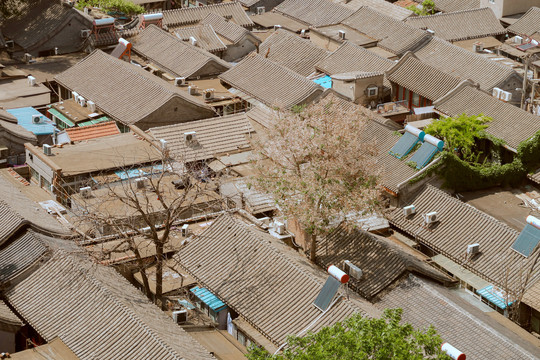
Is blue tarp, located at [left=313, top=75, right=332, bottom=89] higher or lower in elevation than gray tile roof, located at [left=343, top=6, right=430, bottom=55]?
higher

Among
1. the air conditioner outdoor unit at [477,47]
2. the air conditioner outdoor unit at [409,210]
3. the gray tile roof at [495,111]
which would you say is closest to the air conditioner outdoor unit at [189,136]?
the air conditioner outdoor unit at [409,210]

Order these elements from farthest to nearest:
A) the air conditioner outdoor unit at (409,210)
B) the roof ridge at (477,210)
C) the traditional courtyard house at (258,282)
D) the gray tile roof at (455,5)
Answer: the gray tile roof at (455,5) → the air conditioner outdoor unit at (409,210) → the roof ridge at (477,210) → the traditional courtyard house at (258,282)

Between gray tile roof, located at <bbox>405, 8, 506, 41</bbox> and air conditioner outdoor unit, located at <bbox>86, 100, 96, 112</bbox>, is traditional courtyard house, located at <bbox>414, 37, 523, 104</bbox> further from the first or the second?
air conditioner outdoor unit, located at <bbox>86, 100, 96, 112</bbox>

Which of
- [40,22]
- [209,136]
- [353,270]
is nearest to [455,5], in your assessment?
[209,136]

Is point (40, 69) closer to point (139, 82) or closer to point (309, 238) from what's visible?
point (139, 82)

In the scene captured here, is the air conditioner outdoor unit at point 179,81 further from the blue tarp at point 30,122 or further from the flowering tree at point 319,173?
the flowering tree at point 319,173

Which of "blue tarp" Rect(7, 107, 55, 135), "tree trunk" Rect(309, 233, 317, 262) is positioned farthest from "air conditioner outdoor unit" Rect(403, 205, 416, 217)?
"blue tarp" Rect(7, 107, 55, 135)
